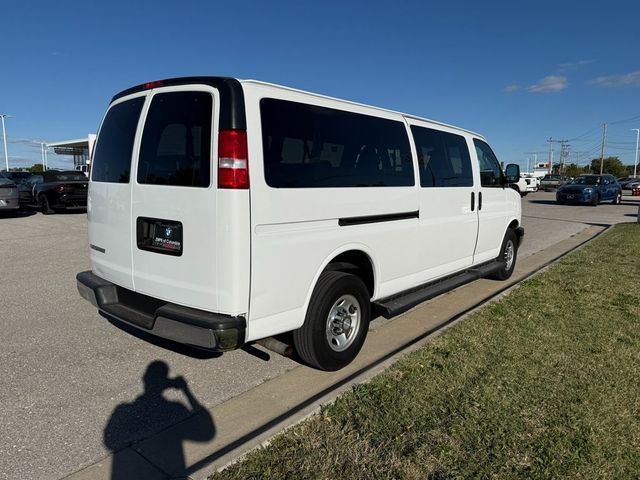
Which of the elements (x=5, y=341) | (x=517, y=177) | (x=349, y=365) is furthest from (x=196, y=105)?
(x=517, y=177)

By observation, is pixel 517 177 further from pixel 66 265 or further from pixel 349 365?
pixel 66 265

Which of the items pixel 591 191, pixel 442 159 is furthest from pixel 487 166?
pixel 591 191

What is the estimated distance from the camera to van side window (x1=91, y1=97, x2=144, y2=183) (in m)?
3.58

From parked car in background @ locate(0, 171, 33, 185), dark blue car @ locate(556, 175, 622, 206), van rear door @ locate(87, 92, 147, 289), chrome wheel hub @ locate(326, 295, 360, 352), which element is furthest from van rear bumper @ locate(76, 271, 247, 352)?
dark blue car @ locate(556, 175, 622, 206)

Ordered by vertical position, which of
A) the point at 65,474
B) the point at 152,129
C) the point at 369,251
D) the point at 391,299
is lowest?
the point at 65,474

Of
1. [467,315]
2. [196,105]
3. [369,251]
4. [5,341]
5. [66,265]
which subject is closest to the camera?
[196,105]

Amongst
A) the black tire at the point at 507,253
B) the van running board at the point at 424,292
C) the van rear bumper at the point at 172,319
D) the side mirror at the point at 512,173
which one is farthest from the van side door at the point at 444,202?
the van rear bumper at the point at 172,319

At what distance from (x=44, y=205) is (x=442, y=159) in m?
15.6

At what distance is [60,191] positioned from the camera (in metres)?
15.8

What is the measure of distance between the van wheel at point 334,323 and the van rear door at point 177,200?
849 millimetres

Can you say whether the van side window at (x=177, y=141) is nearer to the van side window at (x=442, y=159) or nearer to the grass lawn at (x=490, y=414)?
the grass lawn at (x=490, y=414)

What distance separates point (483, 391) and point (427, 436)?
778mm

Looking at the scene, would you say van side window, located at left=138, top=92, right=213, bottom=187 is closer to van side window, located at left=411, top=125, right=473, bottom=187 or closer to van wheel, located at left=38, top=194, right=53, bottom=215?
van side window, located at left=411, top=125, right=473, bottom=187

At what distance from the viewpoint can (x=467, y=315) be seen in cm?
520
